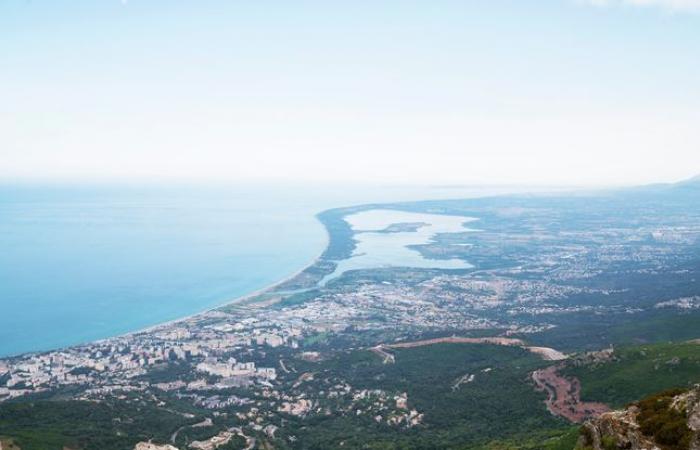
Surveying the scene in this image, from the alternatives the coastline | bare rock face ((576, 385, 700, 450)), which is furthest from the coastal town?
bare rock face ((576, 385, 700, 450))

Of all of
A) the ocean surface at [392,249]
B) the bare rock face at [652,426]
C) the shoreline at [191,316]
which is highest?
the bare rock face at [652,426]

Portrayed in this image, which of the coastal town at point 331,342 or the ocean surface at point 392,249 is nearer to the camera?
the coastal town at point 331,342

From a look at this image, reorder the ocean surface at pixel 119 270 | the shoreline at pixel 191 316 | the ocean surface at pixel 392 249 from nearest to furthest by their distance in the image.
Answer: the shoreline at pixel 191 316, the ocean surface at pixel 119 270, the ocean surface at pixel 392 249

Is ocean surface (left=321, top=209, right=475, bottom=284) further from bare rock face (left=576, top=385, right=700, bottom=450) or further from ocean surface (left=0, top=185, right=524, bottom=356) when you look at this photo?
bare rock face (left=576, top=385, right=700, bottom=450)

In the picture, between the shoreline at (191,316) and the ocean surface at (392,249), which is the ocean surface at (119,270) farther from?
the ocean surface at (392,249)

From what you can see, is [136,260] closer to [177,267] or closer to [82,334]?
[177,267]

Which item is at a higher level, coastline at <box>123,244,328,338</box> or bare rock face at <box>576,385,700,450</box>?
bare rock face at <box>576,385,700,450</box>

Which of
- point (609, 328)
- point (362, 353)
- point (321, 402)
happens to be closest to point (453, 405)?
point (321, 402)

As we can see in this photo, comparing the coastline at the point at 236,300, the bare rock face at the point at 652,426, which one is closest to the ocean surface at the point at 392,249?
the coastline at the point at 236,300

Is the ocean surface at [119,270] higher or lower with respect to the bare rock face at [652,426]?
lower
